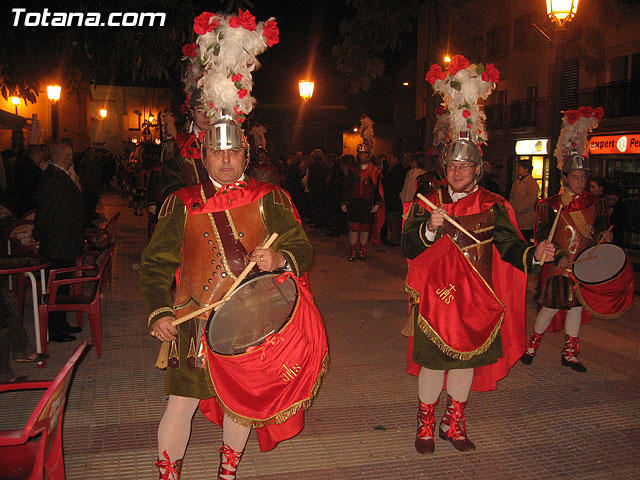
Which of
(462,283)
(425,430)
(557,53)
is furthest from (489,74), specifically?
(557,53)

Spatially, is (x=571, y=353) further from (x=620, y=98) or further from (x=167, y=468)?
(x=620, y=98)

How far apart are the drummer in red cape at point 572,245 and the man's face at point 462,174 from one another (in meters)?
2.06

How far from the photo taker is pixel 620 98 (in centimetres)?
1934

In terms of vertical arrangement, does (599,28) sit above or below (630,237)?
above

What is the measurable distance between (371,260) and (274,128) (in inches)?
780

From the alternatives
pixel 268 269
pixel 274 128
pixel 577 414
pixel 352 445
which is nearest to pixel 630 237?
pixel 577 414

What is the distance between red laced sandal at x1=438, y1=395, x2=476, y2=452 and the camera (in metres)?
4.11

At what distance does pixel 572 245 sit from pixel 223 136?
408 centimetres

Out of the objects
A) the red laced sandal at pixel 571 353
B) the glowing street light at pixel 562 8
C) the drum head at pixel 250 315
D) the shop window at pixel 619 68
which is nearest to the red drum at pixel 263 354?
the drum head at pixel 250 315

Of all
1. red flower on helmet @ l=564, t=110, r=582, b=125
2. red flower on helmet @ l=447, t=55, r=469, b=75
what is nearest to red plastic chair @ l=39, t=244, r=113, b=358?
red flower on helmet @ l=447, t=55, r=469, b=75

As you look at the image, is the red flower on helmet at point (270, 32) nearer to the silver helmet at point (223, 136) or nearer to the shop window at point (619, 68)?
the silver helmet at point (223, 136)

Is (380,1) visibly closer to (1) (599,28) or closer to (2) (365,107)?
(1) (599,28)

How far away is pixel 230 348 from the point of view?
2.86 metres

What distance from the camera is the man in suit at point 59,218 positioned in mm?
6176
